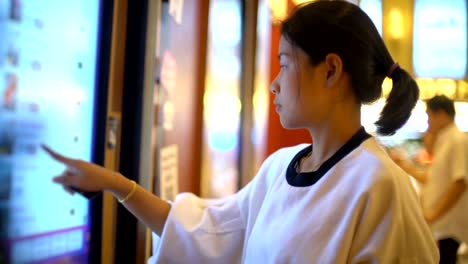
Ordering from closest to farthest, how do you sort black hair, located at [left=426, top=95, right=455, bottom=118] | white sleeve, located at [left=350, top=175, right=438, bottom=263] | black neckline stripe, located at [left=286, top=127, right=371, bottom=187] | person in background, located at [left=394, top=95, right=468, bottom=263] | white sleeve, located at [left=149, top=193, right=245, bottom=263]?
white sleeve, located at [left=350, top=175, right=438, bottom=263]
black neckline stripe, located at [left=286, top=127, right=371, bottom=187]
white sleeve, located at [left=149, top=193, right=245, bottom=263]
person in background, located at [left=394, top=95, right=468, bottom=263]
black hair, located at [left=426, top=95, right=455, bottom=118]

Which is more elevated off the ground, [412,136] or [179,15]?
[179,15]

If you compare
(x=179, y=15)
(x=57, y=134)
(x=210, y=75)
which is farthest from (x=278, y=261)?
(x=210, y=75)

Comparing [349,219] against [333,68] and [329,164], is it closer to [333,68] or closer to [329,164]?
[329,164]

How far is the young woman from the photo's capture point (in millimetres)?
888

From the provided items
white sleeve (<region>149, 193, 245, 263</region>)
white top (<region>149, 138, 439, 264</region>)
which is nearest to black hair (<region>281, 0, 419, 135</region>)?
white top (<region>149, 138, 439, 264</region>)

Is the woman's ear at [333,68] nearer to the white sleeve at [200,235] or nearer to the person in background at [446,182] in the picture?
the white sleeve at [200,235]

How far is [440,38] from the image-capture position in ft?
14.8

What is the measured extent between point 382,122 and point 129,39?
0.74 meters

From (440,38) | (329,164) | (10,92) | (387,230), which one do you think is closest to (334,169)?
(329,164)

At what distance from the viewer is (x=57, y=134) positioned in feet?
3.54

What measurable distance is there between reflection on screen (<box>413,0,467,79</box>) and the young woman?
3735 mm

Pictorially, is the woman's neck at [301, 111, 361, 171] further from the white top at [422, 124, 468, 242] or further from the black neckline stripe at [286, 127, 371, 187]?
the white top at [422, 124, 468, 242]

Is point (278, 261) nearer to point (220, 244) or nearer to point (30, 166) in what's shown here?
point (220, 244)

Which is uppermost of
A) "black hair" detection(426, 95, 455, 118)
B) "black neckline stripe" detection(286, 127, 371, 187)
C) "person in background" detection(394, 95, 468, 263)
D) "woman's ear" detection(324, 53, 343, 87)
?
"woman's ear" detection(324, 53, 343, 87)
